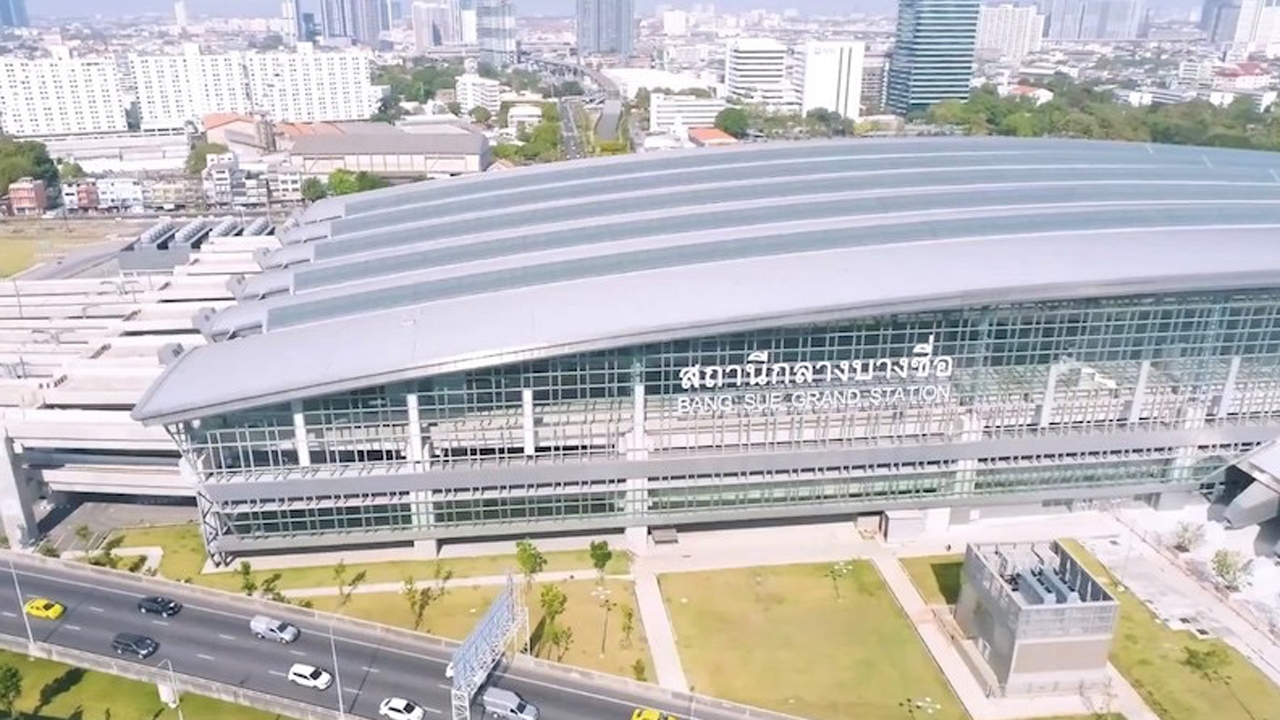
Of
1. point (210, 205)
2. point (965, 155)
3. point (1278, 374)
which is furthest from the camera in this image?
point (210, 205)

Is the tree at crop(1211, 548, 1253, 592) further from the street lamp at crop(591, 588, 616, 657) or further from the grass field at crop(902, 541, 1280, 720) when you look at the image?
the street lamp at crop(591, 588, 616, 657)

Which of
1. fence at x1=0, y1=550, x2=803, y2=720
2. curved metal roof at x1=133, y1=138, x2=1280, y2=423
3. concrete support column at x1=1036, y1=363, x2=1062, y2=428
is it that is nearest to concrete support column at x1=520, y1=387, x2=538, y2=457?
curved metal roof at x1=133, y1=138, x2=1280, y2=423

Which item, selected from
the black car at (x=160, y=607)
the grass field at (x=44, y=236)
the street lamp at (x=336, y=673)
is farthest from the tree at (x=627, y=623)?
the grass field at (x=44, y=236)

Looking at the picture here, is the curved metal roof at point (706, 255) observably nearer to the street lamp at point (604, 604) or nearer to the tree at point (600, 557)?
the tree at point (600, 557)

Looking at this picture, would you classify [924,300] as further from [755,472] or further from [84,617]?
[84,617]

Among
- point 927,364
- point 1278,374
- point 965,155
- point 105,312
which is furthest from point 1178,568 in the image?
point 105,312
